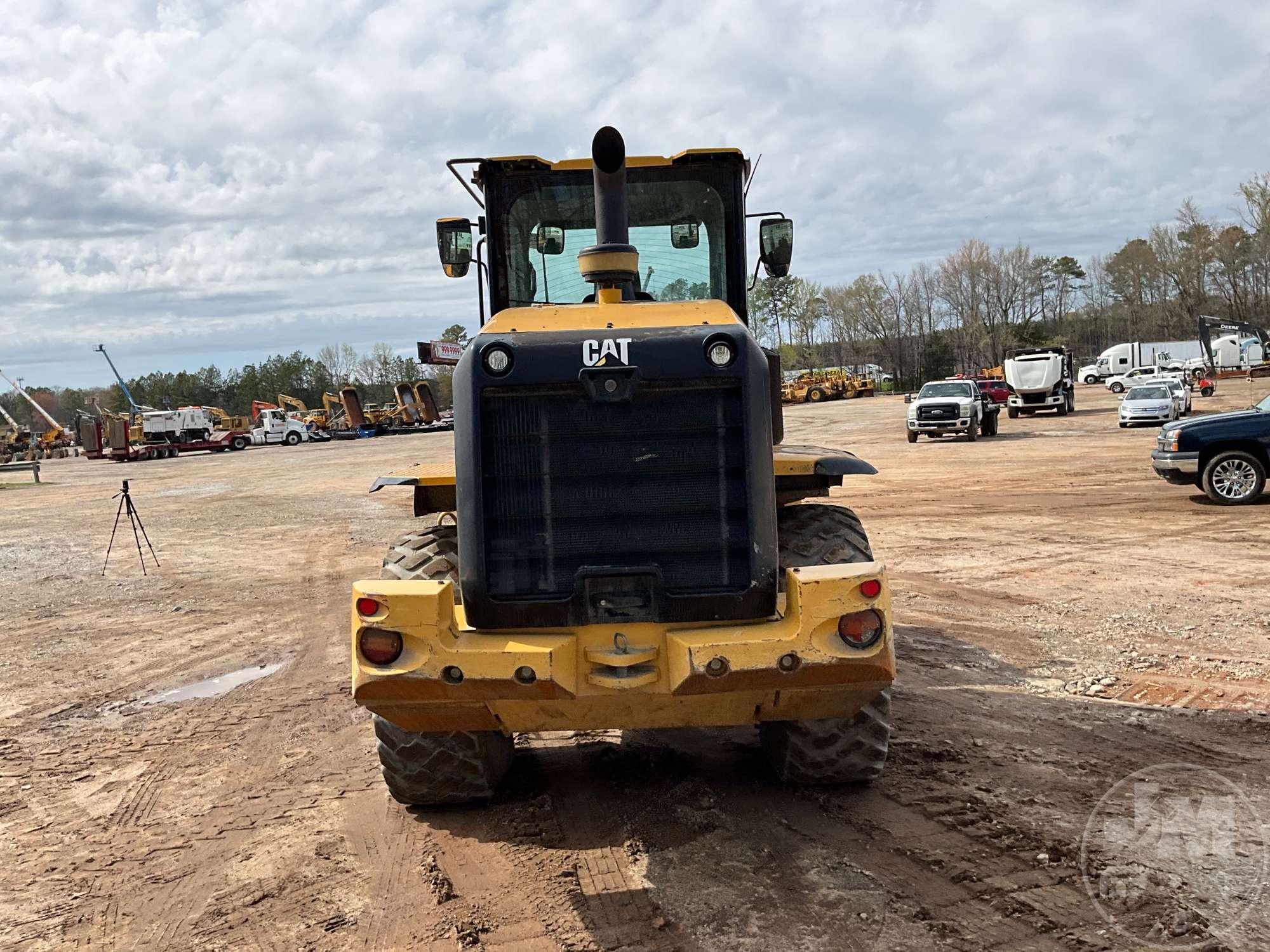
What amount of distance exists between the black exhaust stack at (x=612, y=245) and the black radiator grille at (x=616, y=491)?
1.32m

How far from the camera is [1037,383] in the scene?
136 feet

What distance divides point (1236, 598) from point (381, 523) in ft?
44.0

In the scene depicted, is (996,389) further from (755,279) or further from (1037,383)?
(755,279)

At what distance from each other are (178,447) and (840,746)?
5960 cm

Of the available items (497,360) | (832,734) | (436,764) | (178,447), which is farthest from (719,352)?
(178,447)

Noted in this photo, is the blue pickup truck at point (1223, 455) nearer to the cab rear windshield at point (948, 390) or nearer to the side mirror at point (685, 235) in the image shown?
the side mirror at point (685, 235)

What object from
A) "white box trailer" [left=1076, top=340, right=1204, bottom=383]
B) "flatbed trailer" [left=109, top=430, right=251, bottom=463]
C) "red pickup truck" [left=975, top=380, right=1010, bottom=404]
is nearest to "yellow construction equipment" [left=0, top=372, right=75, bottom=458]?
"flatbed trailer" [left=109, top=430, right=251, bottom=463]

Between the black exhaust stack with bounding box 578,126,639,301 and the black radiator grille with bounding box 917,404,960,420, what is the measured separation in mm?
27344

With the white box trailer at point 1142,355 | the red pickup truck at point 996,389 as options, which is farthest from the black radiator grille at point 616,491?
the white box trailer at point 1142,355

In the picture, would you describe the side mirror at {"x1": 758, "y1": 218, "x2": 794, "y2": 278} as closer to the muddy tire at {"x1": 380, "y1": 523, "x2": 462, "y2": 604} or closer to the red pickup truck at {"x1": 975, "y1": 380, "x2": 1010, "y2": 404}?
the muddy tire at {"x1": 380, "y1": 523, "x2": 462, "y2": 604}

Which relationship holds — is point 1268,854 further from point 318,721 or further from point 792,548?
point 318,721

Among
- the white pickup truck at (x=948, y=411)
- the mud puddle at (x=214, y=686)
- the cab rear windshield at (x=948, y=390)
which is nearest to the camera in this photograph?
the mud puddle at (x=214, y=686)

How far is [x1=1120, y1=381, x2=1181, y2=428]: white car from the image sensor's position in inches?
1291

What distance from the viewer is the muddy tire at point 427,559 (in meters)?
4.76
